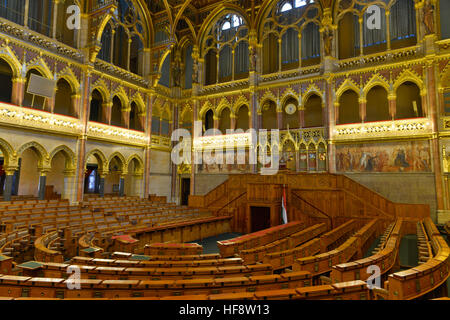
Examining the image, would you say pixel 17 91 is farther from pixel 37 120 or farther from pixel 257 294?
pixel 257 294

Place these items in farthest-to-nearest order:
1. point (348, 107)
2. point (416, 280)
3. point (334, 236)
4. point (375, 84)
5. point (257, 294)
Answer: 1. point (348, 107)
2. point (375, 84)
3. point (334, 236)
4. point (416, 280)
5. point (257, 294)

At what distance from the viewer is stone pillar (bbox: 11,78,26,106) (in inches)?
493

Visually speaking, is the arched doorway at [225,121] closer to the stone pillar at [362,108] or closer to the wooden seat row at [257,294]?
the stone pillar at [362,108]

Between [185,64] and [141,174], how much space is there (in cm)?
957

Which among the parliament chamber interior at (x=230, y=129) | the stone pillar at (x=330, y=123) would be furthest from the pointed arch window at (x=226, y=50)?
the stone pillar at (x=330, y=123)

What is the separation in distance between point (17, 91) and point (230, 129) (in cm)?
1212

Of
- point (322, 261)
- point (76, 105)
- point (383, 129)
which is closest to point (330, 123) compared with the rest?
point (383, 129)

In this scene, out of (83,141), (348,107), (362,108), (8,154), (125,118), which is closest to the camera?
(8,154)

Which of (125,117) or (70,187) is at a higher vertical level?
(125,117)

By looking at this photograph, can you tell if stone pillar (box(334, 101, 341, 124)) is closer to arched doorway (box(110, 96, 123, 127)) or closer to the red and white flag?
the red and white flag

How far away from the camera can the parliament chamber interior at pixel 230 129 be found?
30.0 feet

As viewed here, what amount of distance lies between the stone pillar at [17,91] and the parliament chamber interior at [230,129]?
0.54 ft

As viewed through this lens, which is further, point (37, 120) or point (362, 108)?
point (362, 108)

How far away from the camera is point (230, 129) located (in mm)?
19734
